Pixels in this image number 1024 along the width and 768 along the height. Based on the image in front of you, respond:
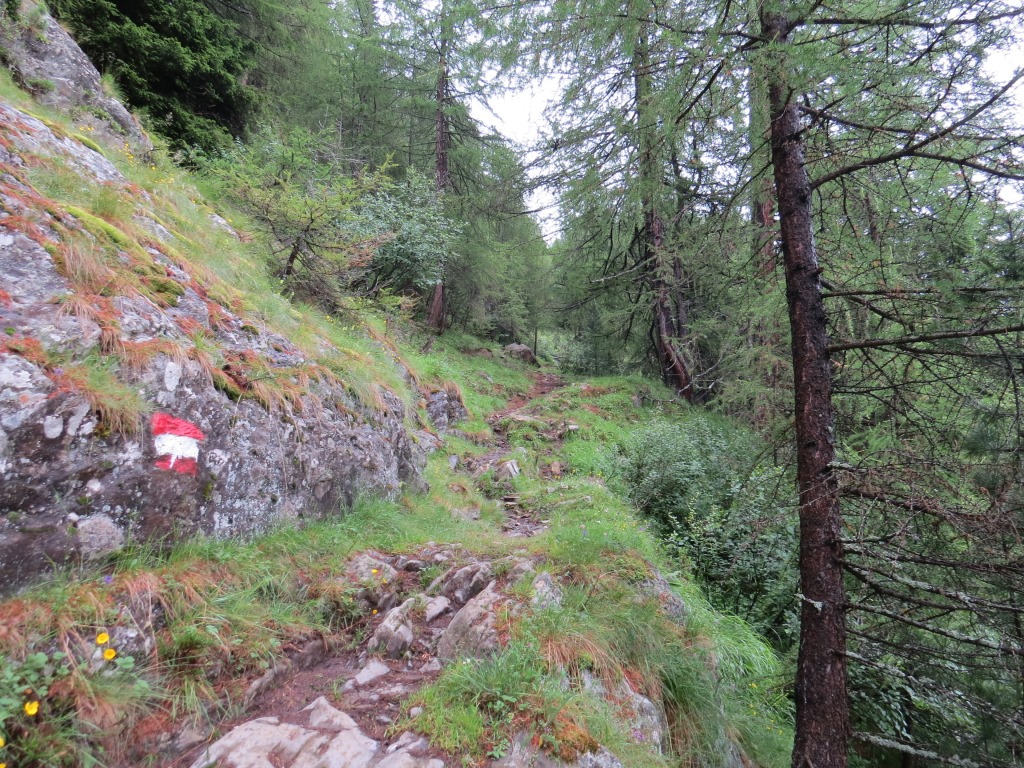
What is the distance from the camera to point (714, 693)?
3.24m

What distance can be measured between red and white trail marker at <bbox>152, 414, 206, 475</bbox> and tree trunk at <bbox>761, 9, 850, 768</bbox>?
3.99 meters

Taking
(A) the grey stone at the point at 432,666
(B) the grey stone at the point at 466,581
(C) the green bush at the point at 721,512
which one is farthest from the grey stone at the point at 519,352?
Answer: (A) the grey stone at the point at 432,666

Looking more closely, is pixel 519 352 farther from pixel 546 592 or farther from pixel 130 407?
pixel 130 407

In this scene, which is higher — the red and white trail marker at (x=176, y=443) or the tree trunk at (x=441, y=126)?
the tree trunk at (x=441, y=126)

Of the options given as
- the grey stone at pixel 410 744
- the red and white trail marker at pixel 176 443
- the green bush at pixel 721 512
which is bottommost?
the green bush at pixel 721 512

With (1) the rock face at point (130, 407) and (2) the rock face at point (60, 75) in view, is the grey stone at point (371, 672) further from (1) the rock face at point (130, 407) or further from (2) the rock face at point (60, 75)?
(2) the rock face at point (60, 75)

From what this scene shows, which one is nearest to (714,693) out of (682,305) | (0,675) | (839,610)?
(839,610)

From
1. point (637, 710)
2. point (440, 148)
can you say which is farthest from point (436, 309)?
point (637, 710)

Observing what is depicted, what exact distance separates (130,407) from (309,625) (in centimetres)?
182

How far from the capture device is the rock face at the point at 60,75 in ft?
17.8

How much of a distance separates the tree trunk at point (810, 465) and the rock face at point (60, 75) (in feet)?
25.1

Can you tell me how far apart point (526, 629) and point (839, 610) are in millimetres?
1961

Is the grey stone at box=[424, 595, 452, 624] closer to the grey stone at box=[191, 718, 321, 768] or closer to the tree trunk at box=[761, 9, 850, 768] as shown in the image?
the grey stone at box=[191, 718, 321, 768]

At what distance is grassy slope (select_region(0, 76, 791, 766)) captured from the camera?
2.00 metres
